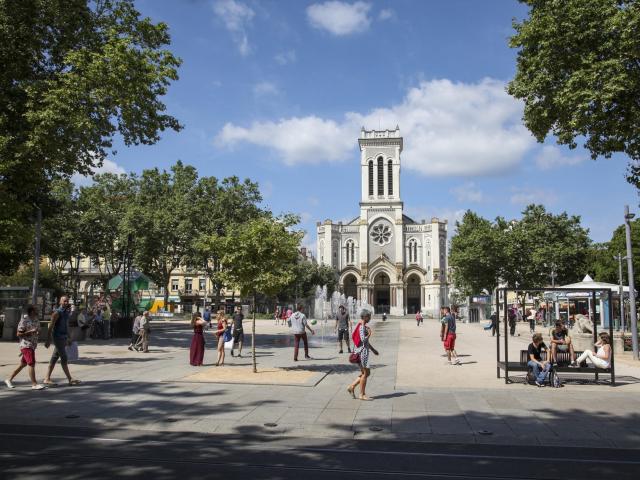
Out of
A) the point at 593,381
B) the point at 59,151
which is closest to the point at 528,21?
the point at 593,381

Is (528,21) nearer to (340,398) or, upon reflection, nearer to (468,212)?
(340,398)

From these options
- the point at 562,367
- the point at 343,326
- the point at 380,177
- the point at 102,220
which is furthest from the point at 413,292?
the point at 562,367

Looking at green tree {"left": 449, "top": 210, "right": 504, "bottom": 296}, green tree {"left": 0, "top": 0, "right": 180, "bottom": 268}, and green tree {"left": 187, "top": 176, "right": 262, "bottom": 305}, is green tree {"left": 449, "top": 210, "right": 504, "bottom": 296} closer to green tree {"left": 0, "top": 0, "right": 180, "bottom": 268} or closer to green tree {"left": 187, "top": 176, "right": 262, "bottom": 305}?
green tree {"left": 187, "top": 176, "right": 262, "bottom": 305}

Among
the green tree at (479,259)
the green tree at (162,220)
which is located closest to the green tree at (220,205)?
the green tree at (162,220)

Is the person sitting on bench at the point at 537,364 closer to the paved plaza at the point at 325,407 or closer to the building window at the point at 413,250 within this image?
the paved plaza at the point at 325,407

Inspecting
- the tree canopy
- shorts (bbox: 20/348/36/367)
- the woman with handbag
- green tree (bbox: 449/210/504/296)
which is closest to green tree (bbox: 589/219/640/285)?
the tree canopy

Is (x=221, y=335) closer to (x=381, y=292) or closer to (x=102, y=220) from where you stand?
(x=102, y=220)

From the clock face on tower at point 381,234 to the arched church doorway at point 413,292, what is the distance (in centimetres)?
690

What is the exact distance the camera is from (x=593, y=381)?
1277 cm

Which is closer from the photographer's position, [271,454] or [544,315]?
[271,454]

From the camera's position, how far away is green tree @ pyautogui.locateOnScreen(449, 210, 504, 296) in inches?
2018

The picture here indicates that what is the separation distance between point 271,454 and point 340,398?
399cm

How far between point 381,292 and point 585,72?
2954 inches

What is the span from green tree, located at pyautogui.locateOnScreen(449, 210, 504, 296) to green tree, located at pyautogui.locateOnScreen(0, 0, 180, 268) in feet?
120
